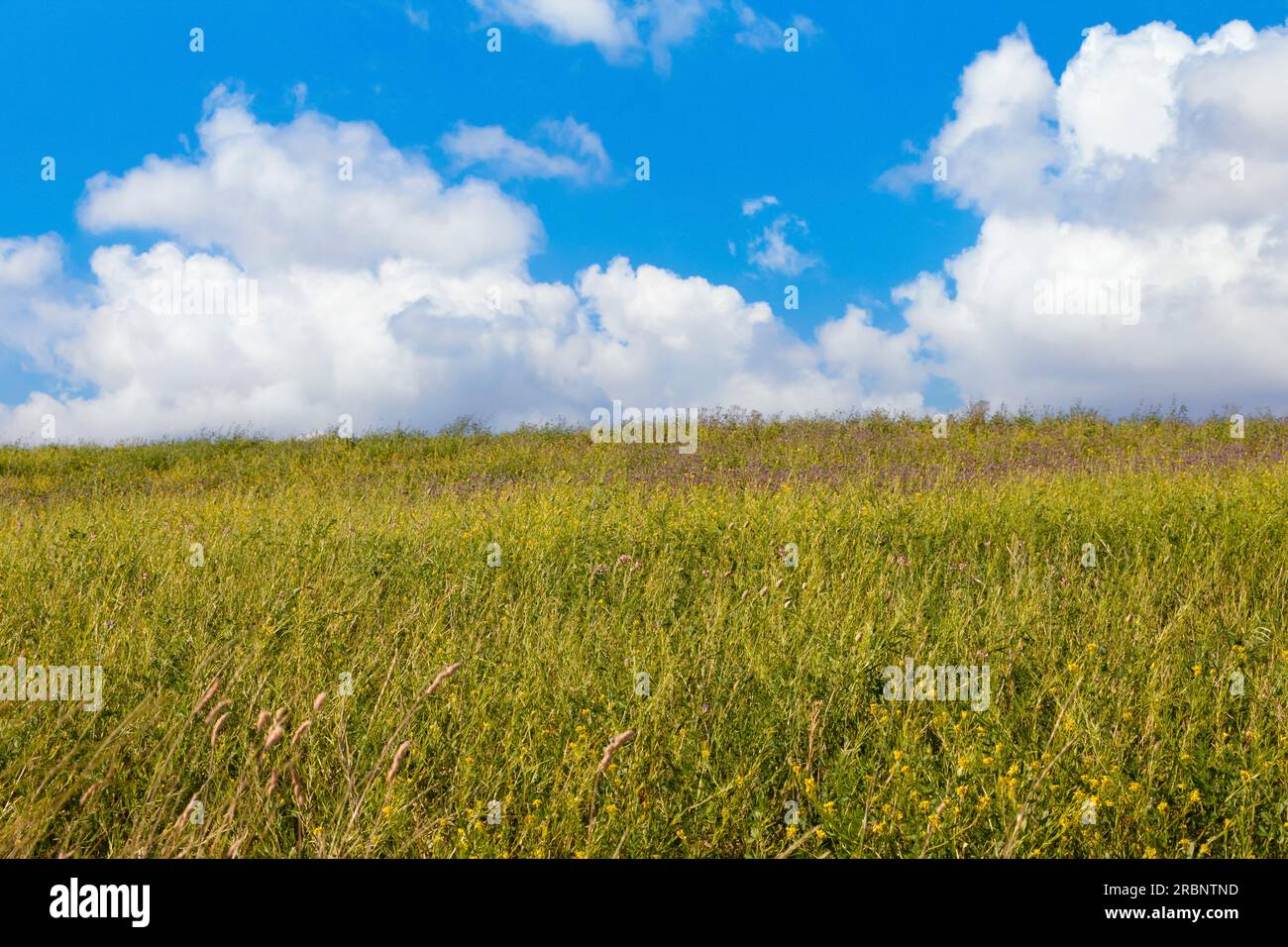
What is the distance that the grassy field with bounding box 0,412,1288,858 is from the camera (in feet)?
8.48

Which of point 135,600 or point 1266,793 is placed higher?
point 135,600

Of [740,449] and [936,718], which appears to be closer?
[936,718]

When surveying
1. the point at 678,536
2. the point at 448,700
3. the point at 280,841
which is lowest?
the point at 280,841

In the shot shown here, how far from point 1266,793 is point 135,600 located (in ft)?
19.2

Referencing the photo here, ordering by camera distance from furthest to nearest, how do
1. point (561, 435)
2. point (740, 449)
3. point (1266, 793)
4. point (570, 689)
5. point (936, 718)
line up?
point (561, 435) < point (740, 449) < point (570, 689) < point (936, 718) < point (1266, 793)

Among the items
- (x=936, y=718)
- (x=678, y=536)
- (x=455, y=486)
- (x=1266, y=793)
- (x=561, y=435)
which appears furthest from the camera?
(x=561, y=435)

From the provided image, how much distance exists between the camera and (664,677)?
3412 mm

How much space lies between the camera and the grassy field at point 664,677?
2584 millimetres

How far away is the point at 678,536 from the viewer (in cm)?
644

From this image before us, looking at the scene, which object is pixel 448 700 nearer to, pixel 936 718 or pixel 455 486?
pixel 936 718
